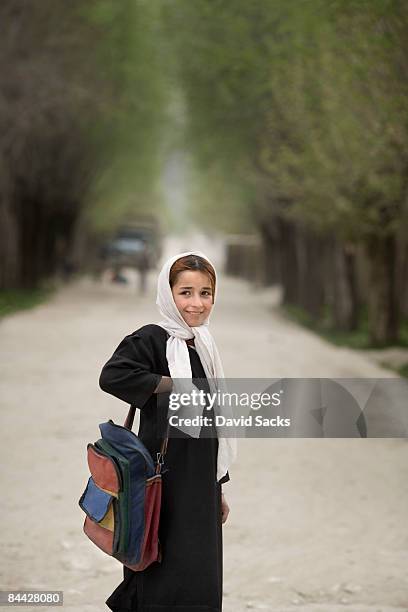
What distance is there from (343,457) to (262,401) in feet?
18.7

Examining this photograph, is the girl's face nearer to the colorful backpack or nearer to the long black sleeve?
the long black sleeve

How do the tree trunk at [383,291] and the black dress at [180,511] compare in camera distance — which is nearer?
the black dress at [180,511]

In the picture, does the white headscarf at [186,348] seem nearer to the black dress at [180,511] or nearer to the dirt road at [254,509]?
the black dress at [180,511]

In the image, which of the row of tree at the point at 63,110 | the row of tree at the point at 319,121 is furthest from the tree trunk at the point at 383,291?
the row of tree at the point at 63,110

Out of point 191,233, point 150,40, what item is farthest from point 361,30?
point 191,233

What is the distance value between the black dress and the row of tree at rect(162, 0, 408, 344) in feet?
27.9

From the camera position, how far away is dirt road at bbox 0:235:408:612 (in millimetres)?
5516

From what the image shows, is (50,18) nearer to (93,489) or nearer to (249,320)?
(249,320)

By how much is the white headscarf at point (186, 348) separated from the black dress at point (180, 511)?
0.03 metres

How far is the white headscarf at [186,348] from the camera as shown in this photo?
3.59 m

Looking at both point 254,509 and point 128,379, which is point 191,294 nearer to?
point 128,379

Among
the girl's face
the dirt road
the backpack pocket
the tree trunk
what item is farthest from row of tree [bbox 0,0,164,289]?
the backpack pocket

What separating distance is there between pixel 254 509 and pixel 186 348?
3861 mm

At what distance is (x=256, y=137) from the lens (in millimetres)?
25797
